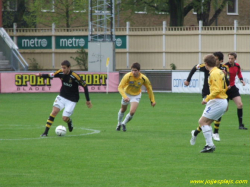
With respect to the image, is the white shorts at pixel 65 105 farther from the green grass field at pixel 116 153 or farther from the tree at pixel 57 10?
the tree at pixel 57 10

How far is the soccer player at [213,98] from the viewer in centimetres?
1016

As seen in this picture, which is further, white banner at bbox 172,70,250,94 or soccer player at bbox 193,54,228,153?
white banner at bbox 172,70,250,94

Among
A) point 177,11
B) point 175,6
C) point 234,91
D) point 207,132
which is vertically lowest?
point 207,132

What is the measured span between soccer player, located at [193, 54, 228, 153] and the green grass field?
45cm

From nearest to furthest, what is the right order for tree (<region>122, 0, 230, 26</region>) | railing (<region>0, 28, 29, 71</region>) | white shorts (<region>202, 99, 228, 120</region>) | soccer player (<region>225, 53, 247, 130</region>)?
white shorts (<region>202, 99, 228, 120</region>) → soccer player (<region>225, 53, 247, 130</region>) → railing (<region>0, 28, 29, 71</region>) → tree (<region>122, 0, 230, 26</region>)

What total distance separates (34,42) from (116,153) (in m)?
28.6

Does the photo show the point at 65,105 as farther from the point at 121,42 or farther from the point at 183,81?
the point at 121,42

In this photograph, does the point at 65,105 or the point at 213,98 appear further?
the point at 65,105

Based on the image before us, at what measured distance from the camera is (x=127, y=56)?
37.1 metres

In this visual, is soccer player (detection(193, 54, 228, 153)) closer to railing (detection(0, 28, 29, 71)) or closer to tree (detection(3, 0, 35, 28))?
railing (detection(0, 28, 29, 71))

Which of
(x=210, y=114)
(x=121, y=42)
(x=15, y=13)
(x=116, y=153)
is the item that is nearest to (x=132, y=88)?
(x=116, y=153)

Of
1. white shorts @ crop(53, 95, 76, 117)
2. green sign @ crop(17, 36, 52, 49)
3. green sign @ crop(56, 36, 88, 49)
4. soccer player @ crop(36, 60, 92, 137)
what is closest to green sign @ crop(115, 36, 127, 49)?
green sign @ crop(56, 36, 88, 49)

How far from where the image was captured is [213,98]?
34.0 ft

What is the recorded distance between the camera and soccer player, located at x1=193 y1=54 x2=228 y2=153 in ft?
33.3
